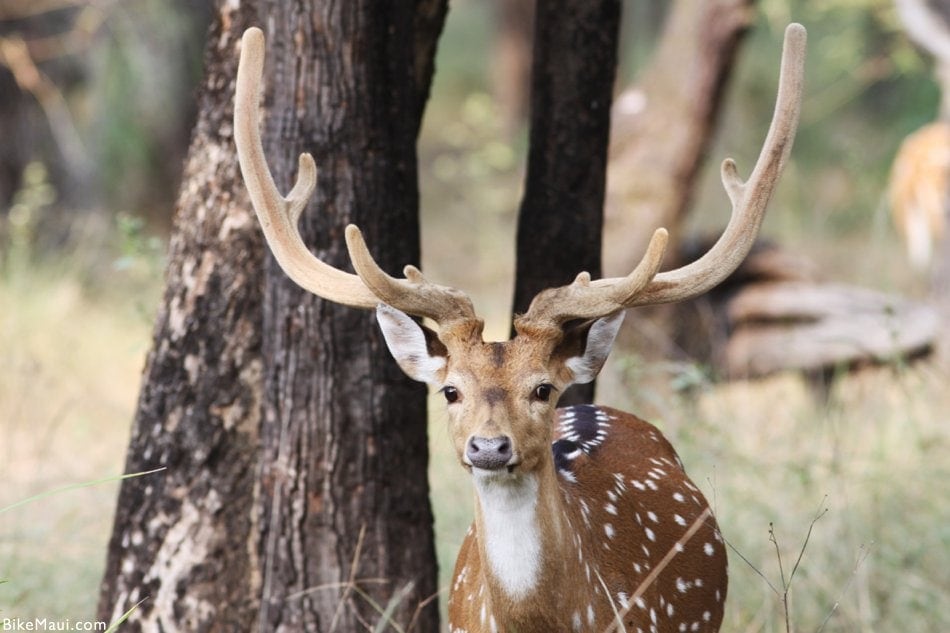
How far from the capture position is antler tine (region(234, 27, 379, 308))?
386cm

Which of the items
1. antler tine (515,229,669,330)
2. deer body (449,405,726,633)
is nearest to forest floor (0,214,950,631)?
deer body (449,405,726,633)

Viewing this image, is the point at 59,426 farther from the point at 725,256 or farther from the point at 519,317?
the point at 725,256

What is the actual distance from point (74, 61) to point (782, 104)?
9.50m

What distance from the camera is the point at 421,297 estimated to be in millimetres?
3695

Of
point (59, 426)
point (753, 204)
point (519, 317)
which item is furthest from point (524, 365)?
point (59, 426)

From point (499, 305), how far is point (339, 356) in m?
7.95

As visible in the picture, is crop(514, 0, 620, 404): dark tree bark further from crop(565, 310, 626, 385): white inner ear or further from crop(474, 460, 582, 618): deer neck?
crop(474, 460, 582, 618): deer neck

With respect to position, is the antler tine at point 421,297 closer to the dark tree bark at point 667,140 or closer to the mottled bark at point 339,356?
the mottled bark at point 339,356

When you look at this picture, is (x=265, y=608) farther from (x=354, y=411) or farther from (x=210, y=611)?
(x=354, y=411)

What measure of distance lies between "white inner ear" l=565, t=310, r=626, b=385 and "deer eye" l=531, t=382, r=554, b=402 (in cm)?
12

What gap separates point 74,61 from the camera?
1203 centimetres

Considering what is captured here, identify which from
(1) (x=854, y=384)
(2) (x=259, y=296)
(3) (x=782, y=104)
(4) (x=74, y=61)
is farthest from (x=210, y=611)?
(4) (x=74, y=61)

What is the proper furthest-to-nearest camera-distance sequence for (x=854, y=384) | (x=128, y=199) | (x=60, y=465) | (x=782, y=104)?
(x=128, y=199) < (x=854, y=384) < (x=60, y=465) < (x=782, y=104)

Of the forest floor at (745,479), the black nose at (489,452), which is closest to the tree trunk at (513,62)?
the forest floor at (745,479)
